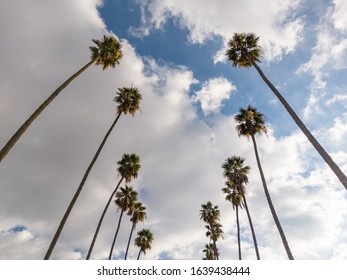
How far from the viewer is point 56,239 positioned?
65.6 feet

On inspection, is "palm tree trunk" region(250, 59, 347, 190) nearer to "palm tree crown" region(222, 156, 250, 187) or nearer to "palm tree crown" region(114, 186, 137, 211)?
"palm tree crown" region(222, 156, 250, 187)

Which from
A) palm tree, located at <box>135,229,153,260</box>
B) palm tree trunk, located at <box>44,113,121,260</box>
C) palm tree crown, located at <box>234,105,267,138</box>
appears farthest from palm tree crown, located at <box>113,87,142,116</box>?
palm tree, located at <box>135,229,153,260</box>

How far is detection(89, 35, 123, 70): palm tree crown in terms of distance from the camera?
24.4 meters

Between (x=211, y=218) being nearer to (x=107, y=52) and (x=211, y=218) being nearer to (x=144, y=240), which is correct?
(x=144, y=240)

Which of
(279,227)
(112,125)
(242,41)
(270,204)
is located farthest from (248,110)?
(112,125)

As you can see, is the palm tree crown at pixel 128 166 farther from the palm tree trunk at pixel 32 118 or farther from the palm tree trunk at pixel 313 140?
the palm tree trunk at pixel 313 140

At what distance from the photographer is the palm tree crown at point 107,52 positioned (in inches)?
961

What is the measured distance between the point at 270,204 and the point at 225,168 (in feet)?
39.7

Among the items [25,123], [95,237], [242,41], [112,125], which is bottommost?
[25,123]

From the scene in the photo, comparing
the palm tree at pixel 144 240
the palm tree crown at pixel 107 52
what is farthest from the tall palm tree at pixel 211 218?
the palm tree crown at pixel 107 52

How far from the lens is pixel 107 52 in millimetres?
24531
